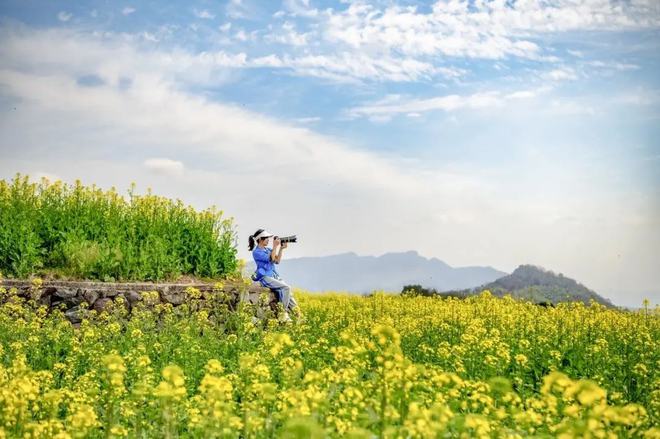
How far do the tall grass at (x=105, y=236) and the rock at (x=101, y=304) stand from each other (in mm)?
771

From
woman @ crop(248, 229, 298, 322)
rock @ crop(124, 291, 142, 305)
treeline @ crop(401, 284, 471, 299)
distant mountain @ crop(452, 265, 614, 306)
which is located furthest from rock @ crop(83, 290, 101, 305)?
distant mountain @ crop(452, 265, 614, 306)

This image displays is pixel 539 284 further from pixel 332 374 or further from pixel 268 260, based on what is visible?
pixel 332 374

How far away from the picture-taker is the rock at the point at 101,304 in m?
13.6

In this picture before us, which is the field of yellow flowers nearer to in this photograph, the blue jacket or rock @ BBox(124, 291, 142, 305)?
rock @ BBox(124, 291, 142, 305)

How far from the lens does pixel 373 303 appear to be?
19562mm

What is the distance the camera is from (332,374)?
596 centimetres

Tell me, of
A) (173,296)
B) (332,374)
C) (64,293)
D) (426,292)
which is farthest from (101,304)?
(426,292)

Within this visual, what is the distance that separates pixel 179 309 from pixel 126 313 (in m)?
1.09

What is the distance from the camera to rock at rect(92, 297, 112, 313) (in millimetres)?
13617

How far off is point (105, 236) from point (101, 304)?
248 centimetres

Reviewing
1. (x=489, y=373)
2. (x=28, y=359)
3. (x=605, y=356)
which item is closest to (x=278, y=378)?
(x=489, y=373)

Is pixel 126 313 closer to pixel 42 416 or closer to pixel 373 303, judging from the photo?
pixel 42 416

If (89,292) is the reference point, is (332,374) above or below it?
below

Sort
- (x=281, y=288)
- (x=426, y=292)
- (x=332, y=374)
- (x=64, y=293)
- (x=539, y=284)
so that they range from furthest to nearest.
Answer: (x=539, y=284) < (x=426, y=292) < (x=281, y=288) < (x=64, y=293) < (x=332, y=374)
